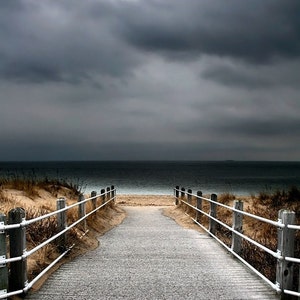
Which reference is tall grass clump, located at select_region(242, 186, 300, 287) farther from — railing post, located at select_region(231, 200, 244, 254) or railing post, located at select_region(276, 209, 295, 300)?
railing post, located at select_region(276, 209, 295, 300)

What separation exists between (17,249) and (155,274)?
241 centimetres

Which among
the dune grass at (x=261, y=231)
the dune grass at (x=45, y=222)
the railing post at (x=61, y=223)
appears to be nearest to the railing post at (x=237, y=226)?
the dune grass at (x=261, y=231)

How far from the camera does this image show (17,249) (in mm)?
5852

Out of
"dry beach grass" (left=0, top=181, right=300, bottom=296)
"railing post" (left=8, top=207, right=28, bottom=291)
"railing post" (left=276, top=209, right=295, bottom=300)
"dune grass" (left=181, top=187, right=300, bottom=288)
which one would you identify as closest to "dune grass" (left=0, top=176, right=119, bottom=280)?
"dry beach grass" (left=0, top=181, right=300, bottom=296)

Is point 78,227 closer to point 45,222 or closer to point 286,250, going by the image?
point 45,222

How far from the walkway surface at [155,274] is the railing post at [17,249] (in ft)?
0.81

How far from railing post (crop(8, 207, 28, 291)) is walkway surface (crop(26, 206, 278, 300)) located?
0.25 meters

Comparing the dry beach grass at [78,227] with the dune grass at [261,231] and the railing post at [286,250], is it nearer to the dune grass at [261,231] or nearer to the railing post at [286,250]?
the dune grass at [261,231]

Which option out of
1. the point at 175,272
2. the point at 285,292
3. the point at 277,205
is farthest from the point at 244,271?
the point at 277,205

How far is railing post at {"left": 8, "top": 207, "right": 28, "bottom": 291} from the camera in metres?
5.82

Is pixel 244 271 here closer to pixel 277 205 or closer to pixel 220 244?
pixel 220 244

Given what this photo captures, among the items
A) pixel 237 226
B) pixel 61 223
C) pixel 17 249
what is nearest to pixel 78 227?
pixel 61 223

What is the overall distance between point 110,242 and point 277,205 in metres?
12.7

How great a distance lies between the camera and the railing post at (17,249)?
5.82 meters
